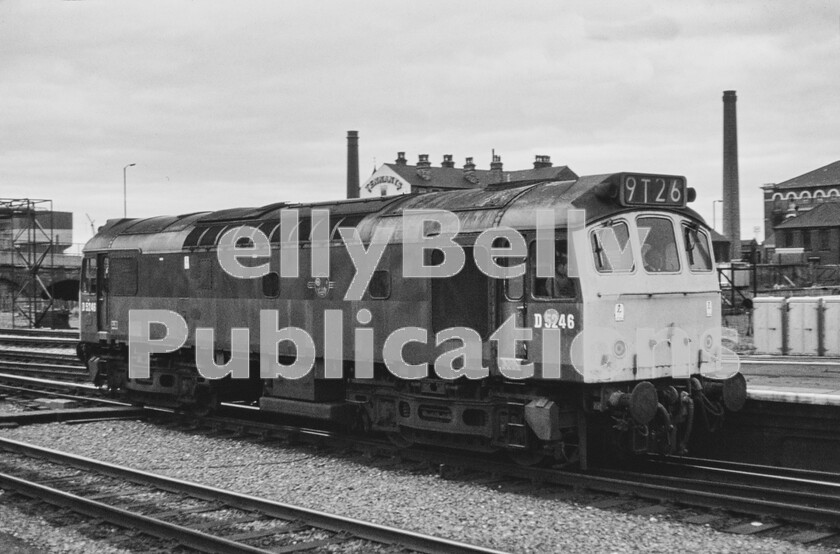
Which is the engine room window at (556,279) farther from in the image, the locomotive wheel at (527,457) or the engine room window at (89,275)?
the engine room window at (89,275)

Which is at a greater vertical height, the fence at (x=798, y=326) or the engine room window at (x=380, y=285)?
the engine room window at (x=380, y=285)

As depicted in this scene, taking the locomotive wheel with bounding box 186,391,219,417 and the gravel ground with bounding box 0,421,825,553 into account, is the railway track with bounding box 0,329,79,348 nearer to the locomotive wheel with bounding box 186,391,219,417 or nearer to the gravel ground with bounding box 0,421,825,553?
the locomotive wheel with bounding box 186,391,219,417

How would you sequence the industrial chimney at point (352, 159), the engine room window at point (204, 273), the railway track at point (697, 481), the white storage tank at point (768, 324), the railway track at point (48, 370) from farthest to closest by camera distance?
1. the industrial chimney at point (352, 159)
2. the white storage tank at point (768, 324)
3. the railway track at point (48, 370)
4. the engine room window at point (204, 273)
5. the railway track at point (697, 481)

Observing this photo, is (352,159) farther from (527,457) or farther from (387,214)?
(527,457)

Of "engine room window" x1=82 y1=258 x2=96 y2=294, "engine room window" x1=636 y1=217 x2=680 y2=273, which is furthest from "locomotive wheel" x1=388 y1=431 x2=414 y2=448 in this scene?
"engine room window" x1=82 y1=258 x2=96 y2=294

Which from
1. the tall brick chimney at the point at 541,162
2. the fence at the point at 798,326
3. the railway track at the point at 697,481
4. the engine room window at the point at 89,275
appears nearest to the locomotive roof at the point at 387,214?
the engine room window at the point at 89,275

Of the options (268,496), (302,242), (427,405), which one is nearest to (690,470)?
(427,405)

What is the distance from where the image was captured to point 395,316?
1333cm

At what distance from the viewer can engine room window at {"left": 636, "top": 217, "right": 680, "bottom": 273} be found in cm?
1183

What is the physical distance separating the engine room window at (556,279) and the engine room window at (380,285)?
259 cm

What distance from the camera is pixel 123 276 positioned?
62.4 ft

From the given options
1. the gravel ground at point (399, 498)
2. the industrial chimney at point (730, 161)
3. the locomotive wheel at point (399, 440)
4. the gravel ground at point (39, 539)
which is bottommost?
the gravel ground at point (39, 539)

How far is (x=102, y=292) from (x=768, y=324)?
18.6 metres

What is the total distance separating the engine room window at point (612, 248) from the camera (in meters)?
11.3
